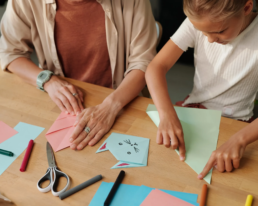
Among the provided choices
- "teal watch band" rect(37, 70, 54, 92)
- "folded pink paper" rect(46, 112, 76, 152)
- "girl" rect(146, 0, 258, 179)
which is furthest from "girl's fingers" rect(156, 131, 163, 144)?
"teal watch band" rect(37, 70, 54, 92)

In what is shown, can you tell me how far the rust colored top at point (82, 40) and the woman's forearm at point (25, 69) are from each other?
0.16 m

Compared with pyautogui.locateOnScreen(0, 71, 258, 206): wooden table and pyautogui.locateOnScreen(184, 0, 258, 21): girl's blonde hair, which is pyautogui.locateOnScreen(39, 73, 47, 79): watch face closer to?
pyautogui.locateOnScreen(0, 71, 258, 206): wooden table

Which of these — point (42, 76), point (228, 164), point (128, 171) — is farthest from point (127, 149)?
point (42, 76)

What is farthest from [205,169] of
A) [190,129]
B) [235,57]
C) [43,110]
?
[43,110]

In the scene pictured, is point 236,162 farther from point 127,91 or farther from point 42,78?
point 42,78

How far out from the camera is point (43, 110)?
3.34ft

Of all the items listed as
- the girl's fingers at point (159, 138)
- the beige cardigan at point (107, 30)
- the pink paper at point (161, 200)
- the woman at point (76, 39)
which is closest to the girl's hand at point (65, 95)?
the woman at point (76, 39)

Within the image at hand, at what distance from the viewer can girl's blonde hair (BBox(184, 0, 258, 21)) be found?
790mm

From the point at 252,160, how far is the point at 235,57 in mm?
448

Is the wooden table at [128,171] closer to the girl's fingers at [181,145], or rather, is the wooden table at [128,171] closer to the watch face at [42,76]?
the girl's fingers at [181,145]

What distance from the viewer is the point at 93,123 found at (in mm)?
937

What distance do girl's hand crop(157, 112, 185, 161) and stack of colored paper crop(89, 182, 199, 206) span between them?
131mm

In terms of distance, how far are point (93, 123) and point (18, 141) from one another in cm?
26

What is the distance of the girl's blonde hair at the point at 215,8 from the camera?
31.1 inches
